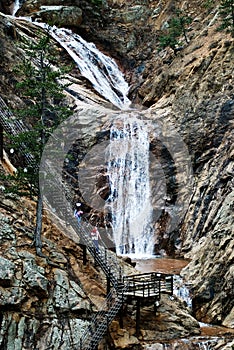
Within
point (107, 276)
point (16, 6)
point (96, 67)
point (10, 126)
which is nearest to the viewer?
point (107, 276)

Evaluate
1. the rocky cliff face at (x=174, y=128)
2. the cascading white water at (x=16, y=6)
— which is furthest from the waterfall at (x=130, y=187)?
the cascading white water at (x=16, y=6)

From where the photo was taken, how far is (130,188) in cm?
3162

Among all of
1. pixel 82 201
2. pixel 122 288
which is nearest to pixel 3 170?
pixel 122 288

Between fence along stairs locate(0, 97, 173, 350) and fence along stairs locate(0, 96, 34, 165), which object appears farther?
fence along stairs locate(0, 96, 34, 165)

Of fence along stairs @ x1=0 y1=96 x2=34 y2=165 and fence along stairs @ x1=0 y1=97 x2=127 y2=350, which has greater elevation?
fence along stairs @ x1=0 y1=96 x2=34 y2=165

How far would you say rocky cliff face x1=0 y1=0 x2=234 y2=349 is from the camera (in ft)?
53.9

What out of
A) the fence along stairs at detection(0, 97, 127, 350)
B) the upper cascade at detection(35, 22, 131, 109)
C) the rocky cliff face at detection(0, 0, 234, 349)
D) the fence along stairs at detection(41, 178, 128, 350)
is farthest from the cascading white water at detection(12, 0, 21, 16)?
the fence along stairs at detection(41, 178, 128, 350)

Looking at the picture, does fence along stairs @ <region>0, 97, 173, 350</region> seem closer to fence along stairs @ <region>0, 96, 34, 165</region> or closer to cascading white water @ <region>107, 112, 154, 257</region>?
fence along stairs @ <region>0, 96, 34, 165</region>

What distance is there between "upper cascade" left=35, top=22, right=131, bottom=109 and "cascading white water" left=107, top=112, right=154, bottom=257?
8.55 meters

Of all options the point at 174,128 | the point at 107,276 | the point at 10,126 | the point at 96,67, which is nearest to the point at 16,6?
the point at 96,67

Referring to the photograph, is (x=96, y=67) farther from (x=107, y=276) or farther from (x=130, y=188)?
(x=107, y=276)

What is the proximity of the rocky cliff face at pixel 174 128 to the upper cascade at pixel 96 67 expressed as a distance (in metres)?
1.30

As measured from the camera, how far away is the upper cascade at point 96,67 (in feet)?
142

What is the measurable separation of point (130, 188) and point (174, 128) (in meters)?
5.76
